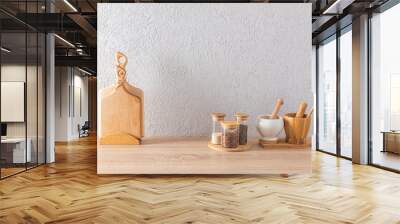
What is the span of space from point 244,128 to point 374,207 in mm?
1370

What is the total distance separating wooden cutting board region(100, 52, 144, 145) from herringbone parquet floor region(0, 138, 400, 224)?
1.99ft

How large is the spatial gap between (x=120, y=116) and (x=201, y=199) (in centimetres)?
110

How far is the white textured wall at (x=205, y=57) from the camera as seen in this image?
11.2ft

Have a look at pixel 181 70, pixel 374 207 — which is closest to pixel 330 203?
pixel 374 207

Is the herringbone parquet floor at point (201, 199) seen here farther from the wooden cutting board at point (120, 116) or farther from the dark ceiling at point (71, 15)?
the dark ceiling at point (71, 15)

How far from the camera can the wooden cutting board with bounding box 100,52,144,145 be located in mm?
2951

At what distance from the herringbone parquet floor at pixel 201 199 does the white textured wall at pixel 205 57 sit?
0.68m

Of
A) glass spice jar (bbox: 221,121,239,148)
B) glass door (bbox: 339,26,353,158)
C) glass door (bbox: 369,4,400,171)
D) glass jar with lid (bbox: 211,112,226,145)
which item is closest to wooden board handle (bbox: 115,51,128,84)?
glass jar with lid (bbox: 211,112,226,145)

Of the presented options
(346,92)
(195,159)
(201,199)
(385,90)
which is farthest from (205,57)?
(346,92)

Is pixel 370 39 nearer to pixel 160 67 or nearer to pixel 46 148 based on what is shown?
pixel 160 67

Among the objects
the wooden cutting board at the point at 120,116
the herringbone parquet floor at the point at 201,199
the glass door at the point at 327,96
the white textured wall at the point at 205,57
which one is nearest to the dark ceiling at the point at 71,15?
the glass door at the point at 327,96

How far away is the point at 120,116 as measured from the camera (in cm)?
299

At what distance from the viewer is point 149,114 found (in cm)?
352

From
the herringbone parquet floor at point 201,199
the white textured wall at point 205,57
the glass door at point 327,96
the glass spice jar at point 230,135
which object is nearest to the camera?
the herringbone parquet floor at point 201,199
